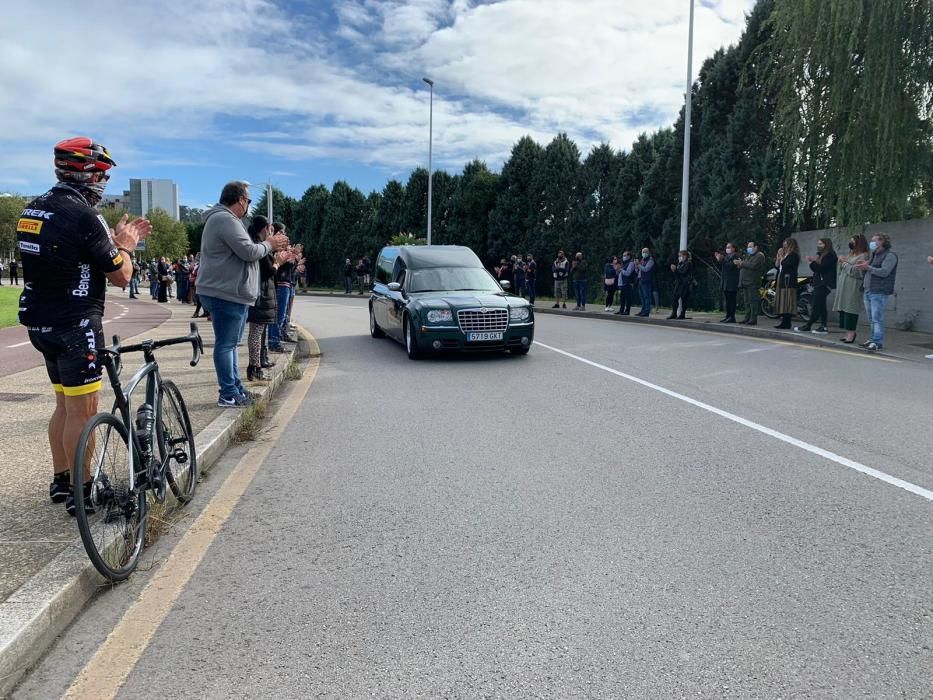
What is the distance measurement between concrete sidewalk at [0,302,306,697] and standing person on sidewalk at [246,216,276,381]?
72 cm

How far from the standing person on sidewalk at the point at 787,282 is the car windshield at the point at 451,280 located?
22.8 feet

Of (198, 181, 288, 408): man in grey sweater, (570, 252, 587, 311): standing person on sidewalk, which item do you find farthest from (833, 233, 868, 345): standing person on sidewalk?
(198, 181, 288, 408): man in grey sweater

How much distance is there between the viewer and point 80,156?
12.5ft

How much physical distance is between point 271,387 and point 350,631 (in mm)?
5807

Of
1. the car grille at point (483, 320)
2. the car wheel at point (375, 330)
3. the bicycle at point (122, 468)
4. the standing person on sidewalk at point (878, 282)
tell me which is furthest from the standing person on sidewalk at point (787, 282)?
the bicycle at point (122, 468)

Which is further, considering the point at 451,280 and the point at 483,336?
the point at 451,280

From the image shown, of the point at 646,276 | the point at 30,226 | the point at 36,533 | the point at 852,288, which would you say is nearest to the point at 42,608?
the point at 36,533

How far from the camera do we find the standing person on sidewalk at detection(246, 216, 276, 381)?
8.59 m

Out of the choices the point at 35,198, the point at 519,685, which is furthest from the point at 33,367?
the point at 519,685

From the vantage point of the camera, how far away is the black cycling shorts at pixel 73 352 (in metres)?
3.84

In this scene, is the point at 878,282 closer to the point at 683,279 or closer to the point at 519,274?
the point at 683,279

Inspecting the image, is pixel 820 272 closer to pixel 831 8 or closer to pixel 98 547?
pixel 831 8

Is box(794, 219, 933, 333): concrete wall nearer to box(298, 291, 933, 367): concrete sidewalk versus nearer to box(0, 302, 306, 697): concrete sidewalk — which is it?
box(298, 291, 933, 367): concrete sidewalk

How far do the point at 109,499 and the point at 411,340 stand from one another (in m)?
7.83
